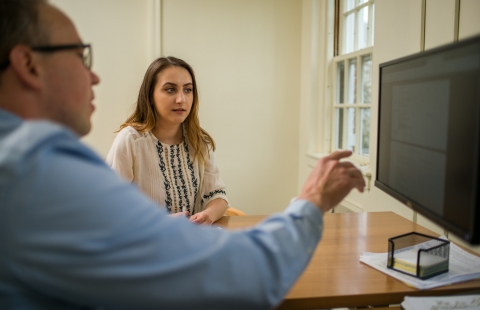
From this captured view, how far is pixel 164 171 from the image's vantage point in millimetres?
2156

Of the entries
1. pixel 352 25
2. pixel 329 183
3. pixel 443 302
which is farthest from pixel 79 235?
pixel 352 25

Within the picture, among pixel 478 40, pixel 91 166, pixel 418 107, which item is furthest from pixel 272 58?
pixel 91 166

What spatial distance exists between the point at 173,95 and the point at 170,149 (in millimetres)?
284

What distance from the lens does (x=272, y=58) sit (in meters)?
4.09

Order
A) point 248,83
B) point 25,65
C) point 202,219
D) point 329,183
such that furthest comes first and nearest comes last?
point 248,83
point 202,219
point 329,183
point 25,65

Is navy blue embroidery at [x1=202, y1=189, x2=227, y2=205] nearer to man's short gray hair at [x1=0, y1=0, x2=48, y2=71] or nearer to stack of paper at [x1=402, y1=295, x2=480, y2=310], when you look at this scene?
stack of paper at [x1=402, y1=295, x2=480, y2=310]

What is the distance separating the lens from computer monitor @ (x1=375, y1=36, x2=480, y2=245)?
2.96 feet

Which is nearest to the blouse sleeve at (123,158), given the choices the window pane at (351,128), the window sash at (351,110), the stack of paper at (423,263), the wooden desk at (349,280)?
the wooden desk at (349,280)

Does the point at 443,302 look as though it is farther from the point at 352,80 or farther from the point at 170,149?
Answer: the point at 352,80

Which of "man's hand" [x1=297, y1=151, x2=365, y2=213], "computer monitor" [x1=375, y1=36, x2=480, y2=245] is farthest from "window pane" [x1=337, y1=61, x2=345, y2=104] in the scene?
"man's hand" [x1=297, y1=151, x2=365, y2=213]

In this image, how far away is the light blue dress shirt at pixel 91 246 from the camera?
562mm

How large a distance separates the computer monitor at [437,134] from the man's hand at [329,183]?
218 millimetres

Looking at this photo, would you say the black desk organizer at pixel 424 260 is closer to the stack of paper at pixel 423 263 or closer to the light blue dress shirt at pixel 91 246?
the stack of paper at pixel 423 263

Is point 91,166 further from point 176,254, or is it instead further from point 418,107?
point 418,107
